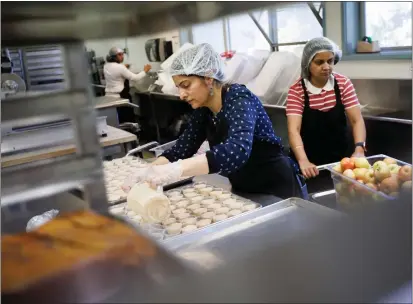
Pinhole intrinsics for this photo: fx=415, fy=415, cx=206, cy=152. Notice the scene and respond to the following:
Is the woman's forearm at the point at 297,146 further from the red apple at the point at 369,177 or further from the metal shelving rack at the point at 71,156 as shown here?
the metal shelving rack at the point at 71,156

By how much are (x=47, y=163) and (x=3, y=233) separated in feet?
0.21

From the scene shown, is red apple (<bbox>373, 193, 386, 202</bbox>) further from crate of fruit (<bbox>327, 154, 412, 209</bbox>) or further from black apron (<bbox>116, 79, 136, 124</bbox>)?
black apron (<bbox>116, 79, 136, 124</bbox>)

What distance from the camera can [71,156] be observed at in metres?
0.32

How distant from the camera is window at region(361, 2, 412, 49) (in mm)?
463

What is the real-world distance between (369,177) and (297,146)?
0.46m

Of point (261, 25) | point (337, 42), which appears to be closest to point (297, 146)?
point (337, 42)

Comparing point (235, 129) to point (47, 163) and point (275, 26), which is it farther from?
point (47, 163)

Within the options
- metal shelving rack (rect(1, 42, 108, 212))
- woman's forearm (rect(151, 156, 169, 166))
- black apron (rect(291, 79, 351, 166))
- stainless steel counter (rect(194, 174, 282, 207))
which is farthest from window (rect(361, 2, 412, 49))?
woman's forearm (rect(151, 156, 169, 166))

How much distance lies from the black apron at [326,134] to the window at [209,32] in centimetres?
61

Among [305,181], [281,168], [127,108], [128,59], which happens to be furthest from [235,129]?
[128,59]

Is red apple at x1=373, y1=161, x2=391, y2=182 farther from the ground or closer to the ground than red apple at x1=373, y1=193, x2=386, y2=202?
closer to the ground

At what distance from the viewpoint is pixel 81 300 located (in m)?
0.30

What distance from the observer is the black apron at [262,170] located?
122 cm

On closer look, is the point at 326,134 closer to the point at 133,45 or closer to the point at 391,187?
the point at 391,187
